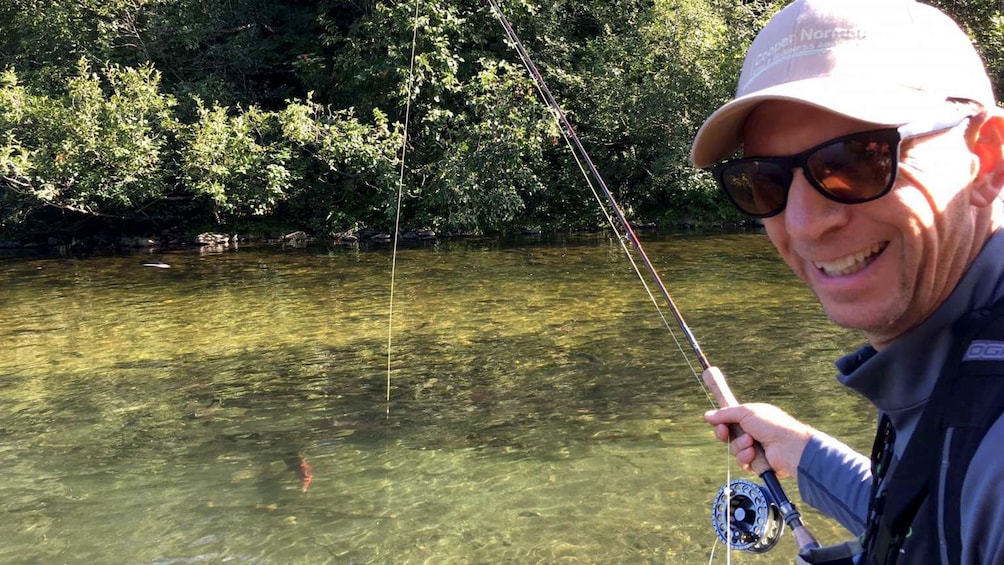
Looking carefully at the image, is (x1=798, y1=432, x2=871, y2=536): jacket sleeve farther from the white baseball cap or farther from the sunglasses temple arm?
the white baseball cap

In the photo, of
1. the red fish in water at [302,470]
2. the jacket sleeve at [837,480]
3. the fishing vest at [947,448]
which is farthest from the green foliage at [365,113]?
the fishing vest at [947,448]

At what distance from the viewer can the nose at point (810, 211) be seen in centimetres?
118

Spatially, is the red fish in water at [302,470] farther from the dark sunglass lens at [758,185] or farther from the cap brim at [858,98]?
the cap brim at [858,98]

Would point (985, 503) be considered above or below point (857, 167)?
below

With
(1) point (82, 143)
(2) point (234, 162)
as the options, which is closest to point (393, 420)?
(2) point (234, 162)

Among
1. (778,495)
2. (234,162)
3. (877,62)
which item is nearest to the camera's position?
(877,62)

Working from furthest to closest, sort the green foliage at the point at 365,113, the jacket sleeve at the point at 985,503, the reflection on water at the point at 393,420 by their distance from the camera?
1. the green foliage at the point at 365,113
2. the reflection on water at the point at 393,420
3. the jacket sleeve at the point at 985,503

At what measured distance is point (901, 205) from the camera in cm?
110

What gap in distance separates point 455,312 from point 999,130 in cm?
852

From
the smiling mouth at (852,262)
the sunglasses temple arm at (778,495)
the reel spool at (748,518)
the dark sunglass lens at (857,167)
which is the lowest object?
the reel spool at (748,518)

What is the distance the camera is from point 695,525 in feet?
13.2

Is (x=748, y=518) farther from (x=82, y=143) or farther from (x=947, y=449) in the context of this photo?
(x=82, y=143)

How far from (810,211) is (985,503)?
1.61 feet

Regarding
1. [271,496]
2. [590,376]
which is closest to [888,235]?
[271,496]
